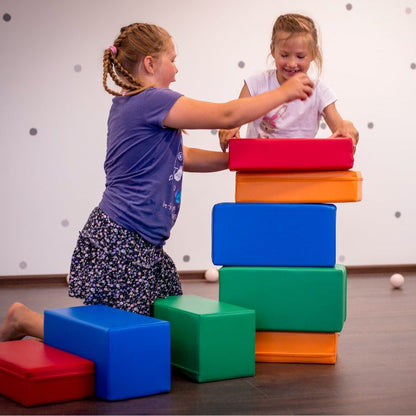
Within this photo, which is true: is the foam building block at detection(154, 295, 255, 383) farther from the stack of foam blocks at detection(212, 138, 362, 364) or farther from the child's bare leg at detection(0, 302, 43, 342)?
the child's bare leg at detection(0, 302, 43, 342)

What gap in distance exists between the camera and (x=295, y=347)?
2.02 meters

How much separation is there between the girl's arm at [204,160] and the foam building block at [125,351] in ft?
2.20

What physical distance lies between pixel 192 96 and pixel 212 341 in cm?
215

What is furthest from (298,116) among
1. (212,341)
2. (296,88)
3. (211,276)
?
(211,276)

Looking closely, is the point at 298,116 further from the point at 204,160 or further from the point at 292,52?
the point at 204,160

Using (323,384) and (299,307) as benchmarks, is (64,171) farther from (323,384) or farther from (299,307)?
(323,384)

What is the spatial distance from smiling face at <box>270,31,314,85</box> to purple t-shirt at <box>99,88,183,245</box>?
16.0 inches

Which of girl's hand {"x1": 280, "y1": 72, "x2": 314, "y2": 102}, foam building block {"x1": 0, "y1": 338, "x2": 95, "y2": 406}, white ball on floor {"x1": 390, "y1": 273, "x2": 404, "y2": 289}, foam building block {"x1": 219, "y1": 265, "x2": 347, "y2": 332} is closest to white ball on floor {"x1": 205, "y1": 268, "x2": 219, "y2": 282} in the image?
white ball on floor {"x1": 390, "y1": 273, "x2": 404, "y2": 289}

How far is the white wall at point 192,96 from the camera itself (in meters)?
3.54

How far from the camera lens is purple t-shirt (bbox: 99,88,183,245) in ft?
6.53

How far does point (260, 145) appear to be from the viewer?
2.00 meters

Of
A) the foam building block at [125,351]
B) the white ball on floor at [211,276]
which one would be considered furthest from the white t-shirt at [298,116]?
the white ball on floor at [211,276]

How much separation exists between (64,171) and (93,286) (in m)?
1.71

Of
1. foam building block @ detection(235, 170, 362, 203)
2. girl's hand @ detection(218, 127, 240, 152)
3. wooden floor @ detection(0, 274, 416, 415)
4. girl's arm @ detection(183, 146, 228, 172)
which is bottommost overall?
wooden floor @ detection(0, 274, 416, 415)
